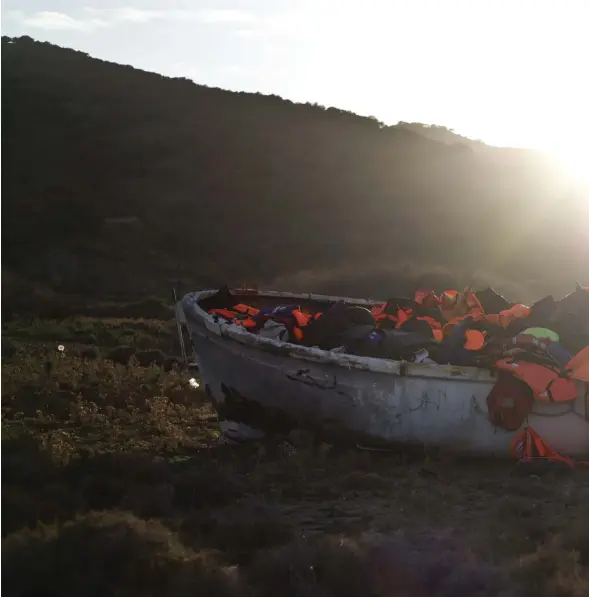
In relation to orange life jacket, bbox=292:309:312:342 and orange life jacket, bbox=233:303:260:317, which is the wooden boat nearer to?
orange life jacket, bbox=292:309:312:342

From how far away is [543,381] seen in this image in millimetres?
6035

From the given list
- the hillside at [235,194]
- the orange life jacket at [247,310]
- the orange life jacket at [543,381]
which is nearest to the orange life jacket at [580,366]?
the orange life jacket at [543,381]

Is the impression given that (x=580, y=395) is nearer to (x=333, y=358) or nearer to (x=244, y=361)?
(x=333, y=358)

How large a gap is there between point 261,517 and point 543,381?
2566 mm

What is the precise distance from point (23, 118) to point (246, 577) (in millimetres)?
40650

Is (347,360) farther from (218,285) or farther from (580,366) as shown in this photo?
(218,285)

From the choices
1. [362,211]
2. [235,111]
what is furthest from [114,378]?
[235,111]

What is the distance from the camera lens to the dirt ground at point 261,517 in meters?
3.78

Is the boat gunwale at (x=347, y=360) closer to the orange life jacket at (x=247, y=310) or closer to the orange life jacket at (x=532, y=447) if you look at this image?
the orange life jacket at (x=532, y=447)

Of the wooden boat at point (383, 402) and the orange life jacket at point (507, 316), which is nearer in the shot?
the wooden boat at point (383, 402)

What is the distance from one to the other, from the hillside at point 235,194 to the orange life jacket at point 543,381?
56.5ft

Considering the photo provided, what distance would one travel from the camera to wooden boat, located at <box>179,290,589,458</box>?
6.12m

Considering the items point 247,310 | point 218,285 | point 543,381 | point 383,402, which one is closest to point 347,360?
point 383,402

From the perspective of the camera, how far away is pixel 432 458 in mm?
6254
